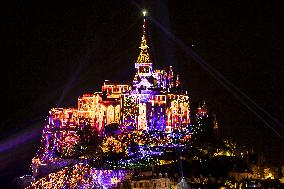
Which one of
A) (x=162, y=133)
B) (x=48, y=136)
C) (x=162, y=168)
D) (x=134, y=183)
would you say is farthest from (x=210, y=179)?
(x=48, y=136)

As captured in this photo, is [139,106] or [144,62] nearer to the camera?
[139,106]

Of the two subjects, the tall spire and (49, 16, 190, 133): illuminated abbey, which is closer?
(49, 16, 190, 133): illuminated abbey

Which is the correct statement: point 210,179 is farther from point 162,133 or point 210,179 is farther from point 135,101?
point 135,101

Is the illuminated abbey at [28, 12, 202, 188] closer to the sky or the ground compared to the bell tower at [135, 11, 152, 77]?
closer to the ground

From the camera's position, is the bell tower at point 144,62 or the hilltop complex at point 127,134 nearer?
the hilltop complex at point 127,134

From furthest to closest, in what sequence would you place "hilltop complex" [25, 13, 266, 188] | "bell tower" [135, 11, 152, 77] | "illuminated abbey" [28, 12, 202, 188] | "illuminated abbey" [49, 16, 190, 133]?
"bell tower" [135, 11, 152, 77]
"illuminated abbey" [49, 16, 190, 133]
"illuminated abbey" [28, 12, 202, 188]
"hilltop complex" [25, 13, 266, 188]

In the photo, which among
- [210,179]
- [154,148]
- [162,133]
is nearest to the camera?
[210,179]

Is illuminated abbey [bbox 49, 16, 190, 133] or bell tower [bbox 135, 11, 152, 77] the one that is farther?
bell tower [bbox 135, 11, 152, 77]

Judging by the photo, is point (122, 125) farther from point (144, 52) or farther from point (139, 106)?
point (144, 52)

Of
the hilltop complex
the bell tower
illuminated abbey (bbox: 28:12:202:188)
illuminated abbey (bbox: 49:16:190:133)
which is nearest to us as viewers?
the hilltop complex

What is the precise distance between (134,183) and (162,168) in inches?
203

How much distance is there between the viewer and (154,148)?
62.7 m

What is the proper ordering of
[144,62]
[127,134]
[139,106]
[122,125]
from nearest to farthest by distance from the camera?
[127,134] → [122,125] → [139,106] → [144,62]

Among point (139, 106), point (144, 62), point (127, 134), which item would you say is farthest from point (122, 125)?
point (144, 62)
